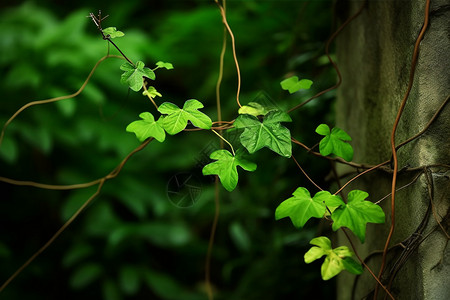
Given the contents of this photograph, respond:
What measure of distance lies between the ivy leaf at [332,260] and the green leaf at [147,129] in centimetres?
41

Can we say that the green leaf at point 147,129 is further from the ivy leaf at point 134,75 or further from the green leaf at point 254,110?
the green leaf at point 254,110

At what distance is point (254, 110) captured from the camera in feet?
3.21

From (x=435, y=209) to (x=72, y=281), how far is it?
1.88 metres

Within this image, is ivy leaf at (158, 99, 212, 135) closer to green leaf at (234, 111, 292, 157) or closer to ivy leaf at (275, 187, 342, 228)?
green leaf at (234, 111, 292, 157)

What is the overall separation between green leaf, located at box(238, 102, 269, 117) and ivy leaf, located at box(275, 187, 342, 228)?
23 centimetres

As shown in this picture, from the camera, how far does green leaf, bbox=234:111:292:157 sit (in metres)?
0.87

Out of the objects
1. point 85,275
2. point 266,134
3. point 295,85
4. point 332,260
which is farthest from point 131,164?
point 332,260

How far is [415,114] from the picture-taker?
2.79 ft

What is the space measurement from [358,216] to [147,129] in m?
0.49

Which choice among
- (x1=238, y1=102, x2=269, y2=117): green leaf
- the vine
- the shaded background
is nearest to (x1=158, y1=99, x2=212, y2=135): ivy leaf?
the vine

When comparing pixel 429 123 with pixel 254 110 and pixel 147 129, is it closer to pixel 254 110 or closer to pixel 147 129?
pixel 254 110

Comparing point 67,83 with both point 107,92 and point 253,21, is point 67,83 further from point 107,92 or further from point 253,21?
point 253,21

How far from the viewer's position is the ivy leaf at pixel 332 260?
811mm

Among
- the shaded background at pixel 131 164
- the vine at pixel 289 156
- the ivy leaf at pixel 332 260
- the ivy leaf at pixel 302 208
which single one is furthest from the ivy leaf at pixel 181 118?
the shaded background at pixel 131 164
